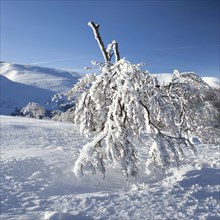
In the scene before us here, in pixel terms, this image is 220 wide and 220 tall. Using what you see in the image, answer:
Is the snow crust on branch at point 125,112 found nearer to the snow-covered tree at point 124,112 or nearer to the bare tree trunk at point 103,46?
the snow-covered tree at point 124,112

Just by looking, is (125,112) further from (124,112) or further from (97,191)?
(97,191)

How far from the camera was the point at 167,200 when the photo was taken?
24.7 feet

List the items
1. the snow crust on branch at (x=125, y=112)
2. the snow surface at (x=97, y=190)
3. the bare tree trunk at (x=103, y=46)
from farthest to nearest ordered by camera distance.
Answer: the bare tree trunk at (x=103, y=46) → the snow surface at (x=97, y=190) → the snow crust on branch at (x=125, y=112)

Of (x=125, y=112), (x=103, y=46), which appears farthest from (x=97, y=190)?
(x=103, y=46)

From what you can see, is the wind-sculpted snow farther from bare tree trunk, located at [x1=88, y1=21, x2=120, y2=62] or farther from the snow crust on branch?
bare tree trunk, located at [x1=88, y1=21, x2=120, y2=62]

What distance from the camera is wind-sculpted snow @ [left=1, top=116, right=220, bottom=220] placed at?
689 cm

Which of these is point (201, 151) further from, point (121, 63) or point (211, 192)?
point (121, 63)

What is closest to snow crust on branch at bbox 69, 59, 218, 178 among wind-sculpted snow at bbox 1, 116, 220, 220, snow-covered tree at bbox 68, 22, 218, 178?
snow-covered tree at bbox 68, 22, 218, 178

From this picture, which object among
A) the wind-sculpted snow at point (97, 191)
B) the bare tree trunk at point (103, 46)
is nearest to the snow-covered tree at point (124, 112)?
the wind-sculpted snow at point (97, 191)

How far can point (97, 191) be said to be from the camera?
26.6 feet

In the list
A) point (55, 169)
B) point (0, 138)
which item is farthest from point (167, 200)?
point (0, 138)

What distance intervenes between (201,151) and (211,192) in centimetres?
407

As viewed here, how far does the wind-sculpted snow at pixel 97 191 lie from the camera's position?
6895 mm

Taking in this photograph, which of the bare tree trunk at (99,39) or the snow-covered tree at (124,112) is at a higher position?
the bare tree trunk at (99,39)
